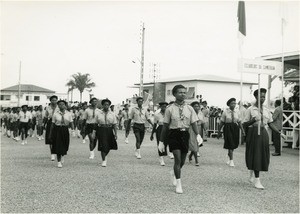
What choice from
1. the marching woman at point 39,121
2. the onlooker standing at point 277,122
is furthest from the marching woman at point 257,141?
the marching woman at point 39,121

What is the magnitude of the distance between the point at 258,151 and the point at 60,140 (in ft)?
17.7

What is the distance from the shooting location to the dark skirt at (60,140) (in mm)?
10562

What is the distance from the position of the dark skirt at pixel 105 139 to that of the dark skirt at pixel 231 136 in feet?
10.6

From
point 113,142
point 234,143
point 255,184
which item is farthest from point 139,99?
point 255,184

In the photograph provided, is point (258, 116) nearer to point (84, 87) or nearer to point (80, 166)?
point (80, 166)

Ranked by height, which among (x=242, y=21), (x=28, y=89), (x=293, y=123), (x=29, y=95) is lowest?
(x=293, y=123)

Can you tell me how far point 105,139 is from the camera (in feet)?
35.1

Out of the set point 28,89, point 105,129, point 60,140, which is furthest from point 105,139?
point 28,89

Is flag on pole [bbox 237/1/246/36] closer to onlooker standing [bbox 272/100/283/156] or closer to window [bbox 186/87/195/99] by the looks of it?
onlooker standing [bbox 272/100/283/156]

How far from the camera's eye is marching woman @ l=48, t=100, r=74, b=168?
34.8 ft

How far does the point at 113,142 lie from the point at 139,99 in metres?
3.08

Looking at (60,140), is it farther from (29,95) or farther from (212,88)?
(29,95)

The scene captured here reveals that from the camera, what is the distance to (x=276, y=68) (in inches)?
344

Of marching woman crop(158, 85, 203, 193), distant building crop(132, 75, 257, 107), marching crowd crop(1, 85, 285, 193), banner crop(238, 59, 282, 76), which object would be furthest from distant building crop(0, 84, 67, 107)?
marching woman crop(158, 85, 203, 193)
